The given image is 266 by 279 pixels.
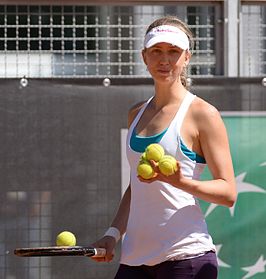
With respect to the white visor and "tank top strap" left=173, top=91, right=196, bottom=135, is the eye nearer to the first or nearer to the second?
the white visor

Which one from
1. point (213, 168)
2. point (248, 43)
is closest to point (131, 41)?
point (248, 43)

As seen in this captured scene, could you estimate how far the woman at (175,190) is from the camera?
12.1 feet

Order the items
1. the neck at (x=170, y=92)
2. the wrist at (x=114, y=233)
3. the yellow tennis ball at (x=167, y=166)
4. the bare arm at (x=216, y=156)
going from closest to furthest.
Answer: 1. the yellow tennis ball at (x=167, y=166)
2. the bare arm at (x=216, y=156)
3. the neck at (x=170, y=92)
4. the wrist at (x=114, y=233)

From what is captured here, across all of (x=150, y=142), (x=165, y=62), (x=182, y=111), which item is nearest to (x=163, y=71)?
(x=165, y=62)

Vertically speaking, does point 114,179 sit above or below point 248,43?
below

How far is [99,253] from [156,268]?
0.25m

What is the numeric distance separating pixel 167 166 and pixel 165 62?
→ 55 cm

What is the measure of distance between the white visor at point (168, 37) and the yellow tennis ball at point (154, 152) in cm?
49

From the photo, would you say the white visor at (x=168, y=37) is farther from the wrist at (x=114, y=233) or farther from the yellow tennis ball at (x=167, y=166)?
the wrist at (x=114, y=233)

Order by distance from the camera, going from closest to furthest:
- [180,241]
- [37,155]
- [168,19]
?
[180,241] → [168,19] → [37,155]

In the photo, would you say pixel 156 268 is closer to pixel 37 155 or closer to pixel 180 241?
pixel 180 241

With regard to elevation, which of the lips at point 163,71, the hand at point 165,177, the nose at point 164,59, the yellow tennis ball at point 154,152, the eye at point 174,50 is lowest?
the hand at point 165,177

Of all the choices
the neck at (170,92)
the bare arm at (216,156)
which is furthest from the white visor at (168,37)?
the bare arm at (216,156)

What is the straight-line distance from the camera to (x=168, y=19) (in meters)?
3.98
